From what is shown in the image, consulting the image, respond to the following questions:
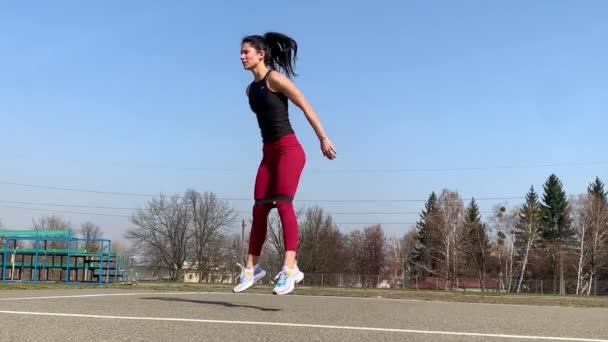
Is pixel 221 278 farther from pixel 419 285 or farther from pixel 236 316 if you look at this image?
pixel 236 316

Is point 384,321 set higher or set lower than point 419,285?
higher

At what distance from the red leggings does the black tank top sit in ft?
0.24

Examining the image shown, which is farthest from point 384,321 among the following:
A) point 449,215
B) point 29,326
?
point 449,215

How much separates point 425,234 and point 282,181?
8007 centimetres

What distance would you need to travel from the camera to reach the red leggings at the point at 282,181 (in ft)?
15.3

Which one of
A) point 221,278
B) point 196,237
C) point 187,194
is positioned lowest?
point 221,278

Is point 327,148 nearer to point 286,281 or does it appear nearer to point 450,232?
point 286,281

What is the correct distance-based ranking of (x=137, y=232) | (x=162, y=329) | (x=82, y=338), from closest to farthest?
(x=82, y=338) < (x=162, y=329) < (x=137, y=232)

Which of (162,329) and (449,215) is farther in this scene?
(449,215)

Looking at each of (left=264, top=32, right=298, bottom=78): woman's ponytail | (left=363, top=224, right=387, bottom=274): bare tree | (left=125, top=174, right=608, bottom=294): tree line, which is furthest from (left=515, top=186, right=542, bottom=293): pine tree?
(left=264, top=32, right=298, bottom=78): woman's ponytail

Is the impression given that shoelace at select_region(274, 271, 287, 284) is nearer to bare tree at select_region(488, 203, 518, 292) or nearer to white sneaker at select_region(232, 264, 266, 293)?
white sneaker at select_region(232, 264, 266, 293)

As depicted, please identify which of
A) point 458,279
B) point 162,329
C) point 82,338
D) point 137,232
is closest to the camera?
point 82,338

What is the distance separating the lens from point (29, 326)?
2990 mm

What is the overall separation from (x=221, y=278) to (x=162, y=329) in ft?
260
